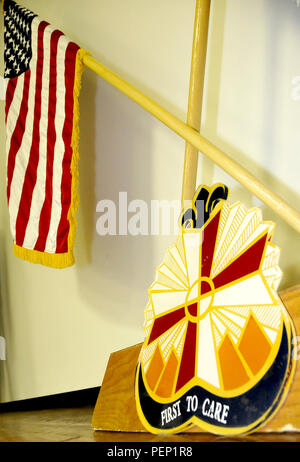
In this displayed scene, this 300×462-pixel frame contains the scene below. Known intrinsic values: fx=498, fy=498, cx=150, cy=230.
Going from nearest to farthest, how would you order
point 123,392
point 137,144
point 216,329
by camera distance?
point 216,329 < point 123,392 < point 137,144

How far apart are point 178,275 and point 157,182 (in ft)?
1.37

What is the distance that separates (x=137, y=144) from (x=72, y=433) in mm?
704

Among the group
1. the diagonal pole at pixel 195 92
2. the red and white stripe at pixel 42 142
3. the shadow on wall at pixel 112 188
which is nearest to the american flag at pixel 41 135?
the red and white stripe at pixel 42 142

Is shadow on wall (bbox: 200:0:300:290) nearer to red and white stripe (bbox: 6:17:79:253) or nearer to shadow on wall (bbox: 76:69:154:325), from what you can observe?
shadow on wall (bbox: 76:69:154:325)

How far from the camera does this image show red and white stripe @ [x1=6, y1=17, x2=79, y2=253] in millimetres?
1238

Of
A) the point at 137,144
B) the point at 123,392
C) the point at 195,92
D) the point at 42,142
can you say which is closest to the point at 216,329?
the point at 123,392

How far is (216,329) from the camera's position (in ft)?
2.42

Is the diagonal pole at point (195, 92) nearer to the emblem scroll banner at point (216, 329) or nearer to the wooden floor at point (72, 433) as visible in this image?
the emblem scroll banner at point (216, 329)

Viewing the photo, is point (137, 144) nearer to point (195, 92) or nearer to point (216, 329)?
point (195, 92)

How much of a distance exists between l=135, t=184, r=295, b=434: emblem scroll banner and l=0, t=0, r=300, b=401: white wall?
19 centimetres

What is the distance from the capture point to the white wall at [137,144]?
0.94 meters

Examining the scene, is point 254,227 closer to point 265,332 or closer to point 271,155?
point 265,332
